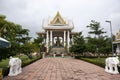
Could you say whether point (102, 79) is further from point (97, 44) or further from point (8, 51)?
point (97, 44)

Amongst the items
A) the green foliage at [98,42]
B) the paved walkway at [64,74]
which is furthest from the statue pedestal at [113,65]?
the green foliage at [98,42]

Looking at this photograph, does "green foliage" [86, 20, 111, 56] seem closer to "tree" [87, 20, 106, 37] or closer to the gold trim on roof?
"tree" [87, 20, 106, 37]

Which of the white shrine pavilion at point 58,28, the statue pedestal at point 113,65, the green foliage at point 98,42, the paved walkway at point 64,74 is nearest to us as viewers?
the paved walkway at point 64,74

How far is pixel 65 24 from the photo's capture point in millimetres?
48906

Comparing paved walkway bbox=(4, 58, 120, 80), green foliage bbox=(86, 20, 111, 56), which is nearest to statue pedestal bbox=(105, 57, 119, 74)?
paved walkway bbox=(4, 58, 120, 80)

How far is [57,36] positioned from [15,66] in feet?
155

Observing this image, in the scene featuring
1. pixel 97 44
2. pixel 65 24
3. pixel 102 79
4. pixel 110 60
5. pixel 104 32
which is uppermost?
pixel 65 24

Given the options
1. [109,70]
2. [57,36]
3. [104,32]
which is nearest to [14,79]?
[109,70]

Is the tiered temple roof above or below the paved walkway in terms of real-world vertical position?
above

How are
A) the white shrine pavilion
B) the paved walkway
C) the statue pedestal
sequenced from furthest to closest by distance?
the white shrine pavilion → the statue pedestal → the paved walkway

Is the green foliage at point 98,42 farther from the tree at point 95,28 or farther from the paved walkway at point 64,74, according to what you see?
the paved walkway at point 64,74

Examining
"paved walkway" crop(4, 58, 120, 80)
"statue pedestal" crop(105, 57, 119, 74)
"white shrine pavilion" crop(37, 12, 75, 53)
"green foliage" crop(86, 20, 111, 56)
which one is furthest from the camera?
"white shrine pavilion" crop(37, 12, 75, 53)

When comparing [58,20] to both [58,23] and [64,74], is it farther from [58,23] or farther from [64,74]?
[64,74]

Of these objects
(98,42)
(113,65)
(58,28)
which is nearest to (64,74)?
(113,65)
